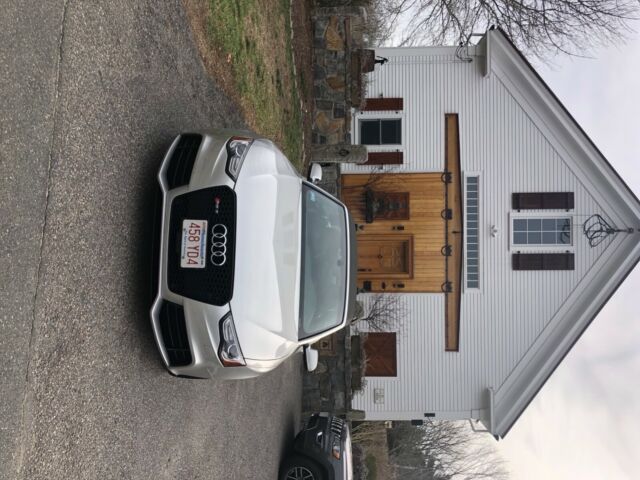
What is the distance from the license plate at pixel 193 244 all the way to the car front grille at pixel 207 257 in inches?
1.4

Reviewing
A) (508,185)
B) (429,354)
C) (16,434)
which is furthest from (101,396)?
(508,185)

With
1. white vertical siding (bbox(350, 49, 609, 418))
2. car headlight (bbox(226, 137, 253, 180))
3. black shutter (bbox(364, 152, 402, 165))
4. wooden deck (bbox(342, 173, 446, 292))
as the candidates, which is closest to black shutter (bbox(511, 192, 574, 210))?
white vertical siding (bbox(350, 49, 609, 418))

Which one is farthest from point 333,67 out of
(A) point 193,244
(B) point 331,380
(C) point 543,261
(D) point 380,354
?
(A) point 193,244

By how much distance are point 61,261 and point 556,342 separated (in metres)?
13.0

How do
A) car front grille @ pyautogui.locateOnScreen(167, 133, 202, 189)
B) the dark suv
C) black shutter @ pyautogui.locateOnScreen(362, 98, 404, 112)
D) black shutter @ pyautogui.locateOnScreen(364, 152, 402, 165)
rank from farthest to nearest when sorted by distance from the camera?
black shutter @ pyautogui.locateOnScreen(362, 98, 404, 112) < black shutter @ pyautogui.locateOnScreen(364, 152, 402, 165) < the dark suv < car front grille @ pyautogui.locateOnScreen(167, 133, 202, 189)

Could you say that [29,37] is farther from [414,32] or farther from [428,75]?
[414,32]

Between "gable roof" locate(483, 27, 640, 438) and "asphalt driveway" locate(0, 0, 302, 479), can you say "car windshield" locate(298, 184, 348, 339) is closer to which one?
"asphalt driveway" locate(0, 0, 302, 479)

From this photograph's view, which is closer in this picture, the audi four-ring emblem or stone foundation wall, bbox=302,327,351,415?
the audi four-ring emblem

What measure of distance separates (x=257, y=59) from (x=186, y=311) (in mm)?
6078

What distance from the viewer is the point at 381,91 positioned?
593 inches

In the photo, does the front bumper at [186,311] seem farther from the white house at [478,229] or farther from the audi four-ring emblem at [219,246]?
the white house at [478,229]

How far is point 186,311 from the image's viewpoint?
17.3ft

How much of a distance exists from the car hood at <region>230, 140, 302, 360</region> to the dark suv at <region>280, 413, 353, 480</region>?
4896 millimetres

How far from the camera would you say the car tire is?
10102 millimetres
